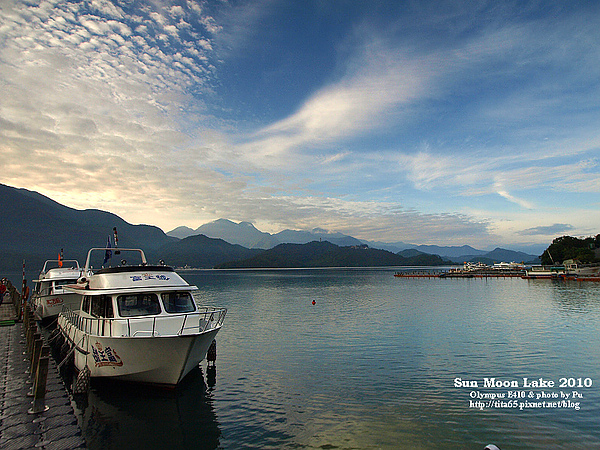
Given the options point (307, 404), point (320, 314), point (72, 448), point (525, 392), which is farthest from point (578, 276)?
point (72, 448)

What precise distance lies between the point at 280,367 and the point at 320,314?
23.8 m

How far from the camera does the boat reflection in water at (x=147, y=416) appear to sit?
12742mm

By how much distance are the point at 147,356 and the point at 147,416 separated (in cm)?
238

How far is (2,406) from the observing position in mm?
13531

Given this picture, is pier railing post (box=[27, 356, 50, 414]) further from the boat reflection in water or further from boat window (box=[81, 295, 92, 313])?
boat window (box=[81, 295, 92, 313])

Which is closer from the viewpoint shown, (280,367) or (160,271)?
(160,271)

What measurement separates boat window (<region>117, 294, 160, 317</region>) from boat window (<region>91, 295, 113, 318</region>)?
61cm

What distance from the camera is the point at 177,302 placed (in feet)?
62.4

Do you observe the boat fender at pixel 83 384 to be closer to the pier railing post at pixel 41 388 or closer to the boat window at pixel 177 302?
the pier railing post at pixel 41 388

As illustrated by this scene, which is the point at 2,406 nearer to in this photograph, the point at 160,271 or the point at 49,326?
the point at 160,271

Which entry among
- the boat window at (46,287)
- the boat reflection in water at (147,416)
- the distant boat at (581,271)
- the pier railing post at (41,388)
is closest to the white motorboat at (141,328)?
the boat reflection in water at (147,416)

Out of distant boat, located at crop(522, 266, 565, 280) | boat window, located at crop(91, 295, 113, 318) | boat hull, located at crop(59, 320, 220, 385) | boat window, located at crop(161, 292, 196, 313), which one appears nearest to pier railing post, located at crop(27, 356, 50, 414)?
boat hull, located at crop(59, 320, 220, 385)

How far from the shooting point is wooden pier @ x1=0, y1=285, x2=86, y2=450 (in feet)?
37.1

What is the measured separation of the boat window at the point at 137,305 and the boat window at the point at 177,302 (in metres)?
0.49
